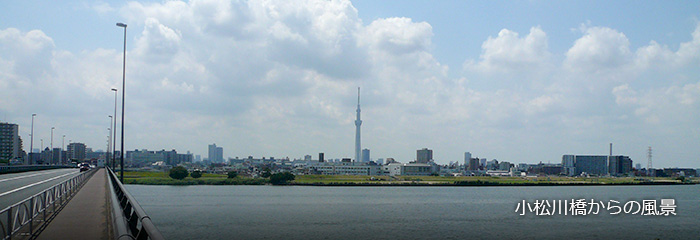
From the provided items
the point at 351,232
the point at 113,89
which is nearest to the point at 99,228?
the point at 351,232

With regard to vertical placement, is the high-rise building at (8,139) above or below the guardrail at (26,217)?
above

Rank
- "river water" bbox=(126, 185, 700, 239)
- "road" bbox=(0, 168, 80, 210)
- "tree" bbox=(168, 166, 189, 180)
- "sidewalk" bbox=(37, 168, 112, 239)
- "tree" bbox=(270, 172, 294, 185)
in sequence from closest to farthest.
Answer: "sidewalk" bbox=(37, 168, 112, 239), "road" bbox=(0, 168, 80, 210), "river water" bbox=(126, 185, 700, 239), "tree" bbox=(168, 166, 189, 180), "tree" bbox=(270, 172, 294, 185)

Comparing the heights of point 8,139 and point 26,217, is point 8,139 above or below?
above

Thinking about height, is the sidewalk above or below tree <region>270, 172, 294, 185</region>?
above

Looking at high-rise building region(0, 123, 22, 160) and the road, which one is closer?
the road

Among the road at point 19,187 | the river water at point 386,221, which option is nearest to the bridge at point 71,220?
the road at point 19,187

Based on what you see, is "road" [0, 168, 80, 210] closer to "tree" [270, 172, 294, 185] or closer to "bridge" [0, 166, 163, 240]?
"bridge" [0, 166, 163, 240]

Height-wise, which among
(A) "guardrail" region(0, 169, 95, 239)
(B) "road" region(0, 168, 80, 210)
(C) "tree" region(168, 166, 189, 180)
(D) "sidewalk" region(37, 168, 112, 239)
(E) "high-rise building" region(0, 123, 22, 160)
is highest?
(E) "high-rise building" region(0, 123, 22, 160)

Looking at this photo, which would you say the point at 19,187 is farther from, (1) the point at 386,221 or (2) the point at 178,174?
(2) the point at 178,174

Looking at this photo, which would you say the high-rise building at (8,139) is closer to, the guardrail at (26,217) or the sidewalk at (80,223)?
the sidewalk at (80,223)

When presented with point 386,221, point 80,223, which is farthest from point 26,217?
point 386,221

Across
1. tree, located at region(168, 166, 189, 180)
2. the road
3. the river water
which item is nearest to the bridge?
the road

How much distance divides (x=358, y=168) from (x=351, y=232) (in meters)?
149

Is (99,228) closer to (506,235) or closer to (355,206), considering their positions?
(506,235)
